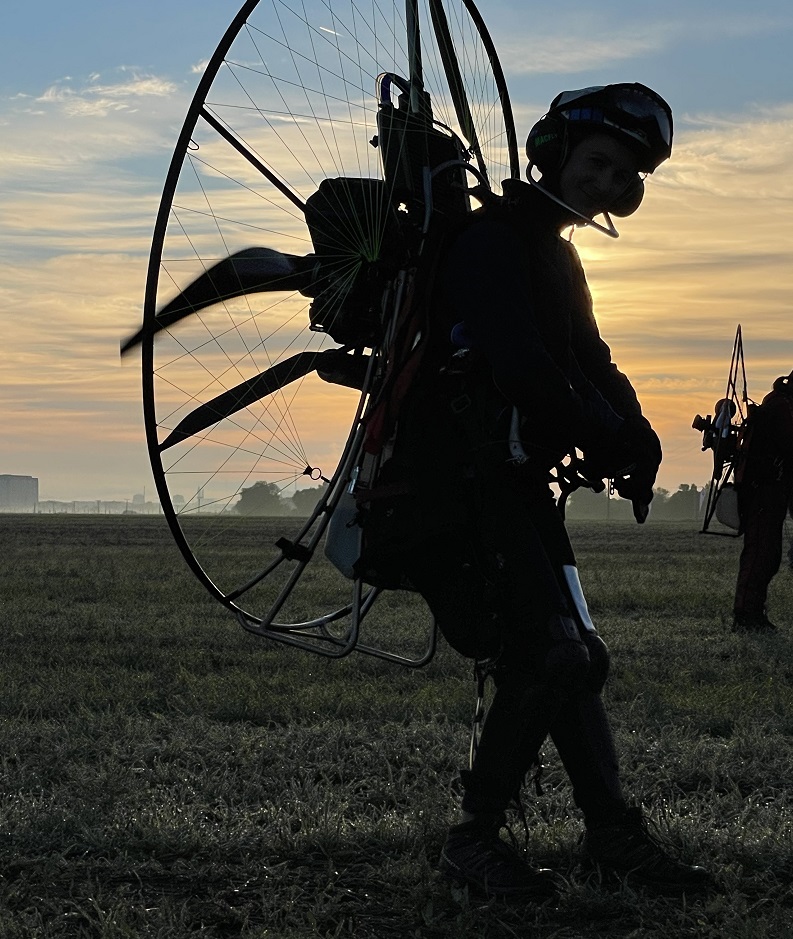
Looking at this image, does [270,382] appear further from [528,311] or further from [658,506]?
[658,506]

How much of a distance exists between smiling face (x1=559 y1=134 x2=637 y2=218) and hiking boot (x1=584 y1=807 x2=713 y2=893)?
2.03 meters

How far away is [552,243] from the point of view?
388 cm

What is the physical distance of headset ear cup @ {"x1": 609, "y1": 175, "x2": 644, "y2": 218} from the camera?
4.03 meters

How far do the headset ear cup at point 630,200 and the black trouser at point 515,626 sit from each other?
95cm

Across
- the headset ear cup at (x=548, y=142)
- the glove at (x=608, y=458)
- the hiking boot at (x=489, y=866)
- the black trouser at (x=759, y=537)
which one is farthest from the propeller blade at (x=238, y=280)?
the black trouser at (x=759, y=537)

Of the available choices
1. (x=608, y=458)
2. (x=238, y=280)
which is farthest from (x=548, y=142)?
(x=238, y=280)

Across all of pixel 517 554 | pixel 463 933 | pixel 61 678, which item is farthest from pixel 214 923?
pixel 61 678

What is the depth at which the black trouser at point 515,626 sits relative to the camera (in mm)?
3799

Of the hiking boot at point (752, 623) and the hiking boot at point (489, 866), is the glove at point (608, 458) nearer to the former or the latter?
the hiking boot at point (489, 866)

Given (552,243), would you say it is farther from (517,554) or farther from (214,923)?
(214,923)

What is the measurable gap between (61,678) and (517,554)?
5.22 meters

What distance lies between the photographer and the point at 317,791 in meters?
5.16

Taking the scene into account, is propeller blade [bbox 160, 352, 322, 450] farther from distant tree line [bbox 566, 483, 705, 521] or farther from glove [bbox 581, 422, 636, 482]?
distant tree line [bbox 566, 483, 705, 521]

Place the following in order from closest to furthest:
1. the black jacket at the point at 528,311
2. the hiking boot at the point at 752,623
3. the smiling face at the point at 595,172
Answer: the black jacket at the point at 528,311
the smiling face at the point at 595,172
the hiking boot at the point at 752,623
